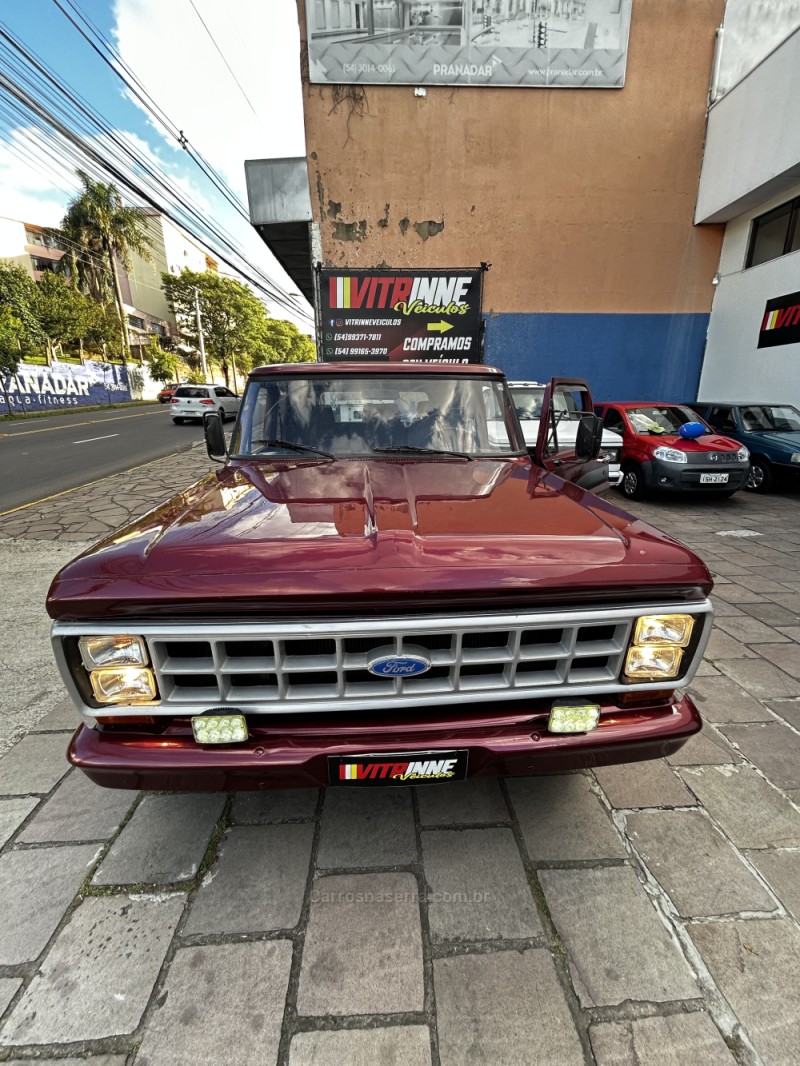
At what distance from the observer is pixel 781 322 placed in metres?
9.29

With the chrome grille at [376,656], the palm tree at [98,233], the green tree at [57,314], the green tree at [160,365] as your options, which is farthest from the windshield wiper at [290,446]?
the green tree at [160,365]

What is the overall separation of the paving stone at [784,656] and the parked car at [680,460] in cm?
429

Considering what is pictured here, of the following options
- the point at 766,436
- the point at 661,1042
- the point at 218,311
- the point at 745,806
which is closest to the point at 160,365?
the point at 218,311

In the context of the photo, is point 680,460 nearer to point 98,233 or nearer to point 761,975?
point 761,975

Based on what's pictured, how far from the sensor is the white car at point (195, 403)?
20094mm

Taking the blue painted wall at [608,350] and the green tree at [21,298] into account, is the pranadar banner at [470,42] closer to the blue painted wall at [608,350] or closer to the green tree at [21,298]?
the blue painted wall at [608,350]

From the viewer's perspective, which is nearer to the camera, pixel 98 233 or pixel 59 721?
pixel 59 721

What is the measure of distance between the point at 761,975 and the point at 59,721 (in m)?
3.11

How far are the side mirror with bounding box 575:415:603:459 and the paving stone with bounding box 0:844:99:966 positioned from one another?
10.2ft

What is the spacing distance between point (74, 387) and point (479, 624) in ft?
123

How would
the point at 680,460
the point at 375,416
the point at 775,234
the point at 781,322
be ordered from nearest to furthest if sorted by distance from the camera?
the point at 375,416
the point at 680,460
the point at 781,322
the point at 775,234

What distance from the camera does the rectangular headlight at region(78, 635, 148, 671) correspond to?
1.44 meters

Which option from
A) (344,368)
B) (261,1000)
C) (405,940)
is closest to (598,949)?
(405,940)

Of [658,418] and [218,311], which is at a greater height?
[218,311]
